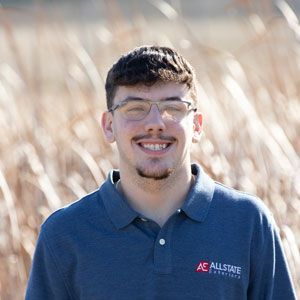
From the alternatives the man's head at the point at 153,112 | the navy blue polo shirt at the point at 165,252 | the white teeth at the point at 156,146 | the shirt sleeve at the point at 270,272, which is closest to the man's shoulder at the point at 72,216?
the navy blue polo shirt at the point at 165,252

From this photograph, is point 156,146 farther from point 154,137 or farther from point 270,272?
point 270,272

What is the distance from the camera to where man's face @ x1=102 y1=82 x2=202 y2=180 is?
305cm

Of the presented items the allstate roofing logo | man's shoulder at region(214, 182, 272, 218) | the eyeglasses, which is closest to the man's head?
the eyeglasses

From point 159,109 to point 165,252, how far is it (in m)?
0.38

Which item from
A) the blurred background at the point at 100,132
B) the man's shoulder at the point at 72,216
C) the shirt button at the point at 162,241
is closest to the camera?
the shirt button at the point at 162,241

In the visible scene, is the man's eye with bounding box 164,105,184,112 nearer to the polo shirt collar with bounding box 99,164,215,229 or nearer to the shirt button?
the polo shirt collar with bounding box 99,164,215,229

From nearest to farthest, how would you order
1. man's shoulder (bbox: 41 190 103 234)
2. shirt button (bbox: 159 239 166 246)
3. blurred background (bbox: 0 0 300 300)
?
shirt button (bbox: 159 239 166 246), man's shoulder (bbox: 41 190 103 234), blurred background (bbox: 0 0 300 300)

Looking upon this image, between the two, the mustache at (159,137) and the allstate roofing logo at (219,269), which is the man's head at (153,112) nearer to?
the mustache at (159,137)

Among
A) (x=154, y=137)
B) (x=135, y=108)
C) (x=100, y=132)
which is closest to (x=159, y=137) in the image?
(x=154, y=137)

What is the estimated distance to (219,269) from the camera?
3.04 meters

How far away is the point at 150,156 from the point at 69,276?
40 centimetres

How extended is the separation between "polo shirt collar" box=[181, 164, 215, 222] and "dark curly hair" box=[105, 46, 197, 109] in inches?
9.0

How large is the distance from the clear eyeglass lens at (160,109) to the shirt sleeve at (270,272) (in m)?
0.40

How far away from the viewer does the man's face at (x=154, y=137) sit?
305 cm
